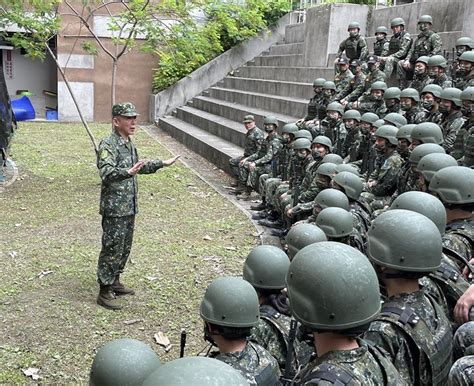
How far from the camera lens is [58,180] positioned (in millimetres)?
10664

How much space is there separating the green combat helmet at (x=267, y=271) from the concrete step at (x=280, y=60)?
13.3 meters

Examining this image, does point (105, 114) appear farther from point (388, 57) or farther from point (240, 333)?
point (240, 333)

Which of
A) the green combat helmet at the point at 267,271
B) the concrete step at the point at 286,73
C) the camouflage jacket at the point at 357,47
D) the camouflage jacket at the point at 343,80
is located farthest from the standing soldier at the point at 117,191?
the concrete step at the point at 286,73

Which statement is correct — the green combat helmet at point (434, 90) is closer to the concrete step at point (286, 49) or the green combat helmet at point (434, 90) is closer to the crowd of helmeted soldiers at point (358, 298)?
the crowd of helmeted soldiers at point (358, 298)

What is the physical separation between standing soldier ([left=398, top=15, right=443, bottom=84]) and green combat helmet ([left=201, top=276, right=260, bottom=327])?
8300 mm

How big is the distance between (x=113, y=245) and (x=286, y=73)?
11.2 meters

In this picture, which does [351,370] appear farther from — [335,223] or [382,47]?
[382,47]

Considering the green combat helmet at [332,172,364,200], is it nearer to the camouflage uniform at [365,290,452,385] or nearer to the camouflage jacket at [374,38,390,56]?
the camouflage uniform at [365,290,452,385]

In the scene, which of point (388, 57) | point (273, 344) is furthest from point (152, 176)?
point (273, 344)

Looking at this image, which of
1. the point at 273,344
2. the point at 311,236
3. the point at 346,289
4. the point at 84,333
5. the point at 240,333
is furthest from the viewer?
the point at 84,333

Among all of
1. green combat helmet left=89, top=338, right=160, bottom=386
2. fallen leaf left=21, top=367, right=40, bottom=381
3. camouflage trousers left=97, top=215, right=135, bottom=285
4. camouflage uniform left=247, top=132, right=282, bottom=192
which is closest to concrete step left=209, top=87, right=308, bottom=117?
camouflage uniform left=247, top=132, right=282, bottom=192

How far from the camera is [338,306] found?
212cm

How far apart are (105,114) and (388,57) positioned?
38.4 feet

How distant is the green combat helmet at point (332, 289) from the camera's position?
2.12 meters
